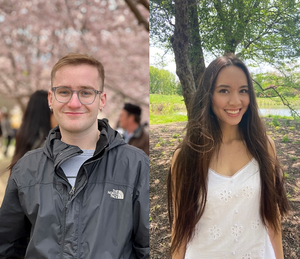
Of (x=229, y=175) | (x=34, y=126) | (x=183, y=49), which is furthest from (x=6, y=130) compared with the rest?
(x=229, y=175)

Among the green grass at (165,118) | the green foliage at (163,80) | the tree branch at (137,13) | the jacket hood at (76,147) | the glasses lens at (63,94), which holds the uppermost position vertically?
the tree branch at (137,13)

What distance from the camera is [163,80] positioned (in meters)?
1.79

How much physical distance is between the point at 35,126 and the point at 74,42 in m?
1.20

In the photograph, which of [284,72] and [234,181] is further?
[284,72]

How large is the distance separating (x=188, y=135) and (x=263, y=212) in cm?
57

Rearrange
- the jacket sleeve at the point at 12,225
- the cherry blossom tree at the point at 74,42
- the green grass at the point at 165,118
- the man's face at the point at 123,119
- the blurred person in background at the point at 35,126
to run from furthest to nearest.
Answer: the man's face at the point at 123,119 < the cherry blossom tree at the point at 74,42 < the blurred person in background at the point at 35,126 < the green grass at the point at 165,118 < the jacket sleeve at the point at 12,225

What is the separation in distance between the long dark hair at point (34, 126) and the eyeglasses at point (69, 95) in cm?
88

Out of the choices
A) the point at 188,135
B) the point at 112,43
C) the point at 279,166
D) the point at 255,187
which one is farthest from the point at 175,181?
the point at 112,43

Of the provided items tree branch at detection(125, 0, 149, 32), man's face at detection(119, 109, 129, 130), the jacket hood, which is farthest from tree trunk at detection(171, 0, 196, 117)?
man's face at detection(119, 109, 129, 130)

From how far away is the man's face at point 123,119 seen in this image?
3320mm

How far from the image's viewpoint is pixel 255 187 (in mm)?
1660

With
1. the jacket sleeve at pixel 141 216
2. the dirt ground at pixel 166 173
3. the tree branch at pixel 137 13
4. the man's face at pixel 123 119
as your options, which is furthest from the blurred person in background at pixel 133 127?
the jacket sleeve at pixel 141 216

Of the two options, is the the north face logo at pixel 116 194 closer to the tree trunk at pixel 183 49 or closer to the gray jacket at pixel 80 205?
the gray jacket at pixel 80 205

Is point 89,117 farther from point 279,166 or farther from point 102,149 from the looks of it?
point 279,166
